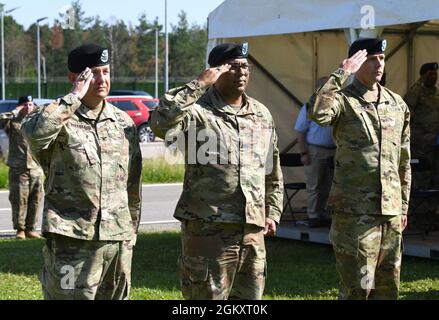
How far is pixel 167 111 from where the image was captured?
543 cm

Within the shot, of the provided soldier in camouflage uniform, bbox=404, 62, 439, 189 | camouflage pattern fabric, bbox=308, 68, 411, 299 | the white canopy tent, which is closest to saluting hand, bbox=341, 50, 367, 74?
camouflage pattern fabric, bbox=308, 68, 411, 299

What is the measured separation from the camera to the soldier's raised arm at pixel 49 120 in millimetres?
5020

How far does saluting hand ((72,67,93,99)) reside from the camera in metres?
5.16

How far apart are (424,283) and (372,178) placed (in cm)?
272

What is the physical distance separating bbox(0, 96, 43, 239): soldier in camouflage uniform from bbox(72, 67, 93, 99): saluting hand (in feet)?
23.3

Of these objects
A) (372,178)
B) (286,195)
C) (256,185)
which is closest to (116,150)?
(256,185)

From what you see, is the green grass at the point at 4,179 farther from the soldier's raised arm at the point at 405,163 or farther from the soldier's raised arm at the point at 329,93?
the soldier's raised arm at the point at 329,93

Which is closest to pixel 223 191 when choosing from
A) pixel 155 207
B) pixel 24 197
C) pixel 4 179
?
pixel 24 197

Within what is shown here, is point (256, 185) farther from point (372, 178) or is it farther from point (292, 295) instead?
point (292, 295)

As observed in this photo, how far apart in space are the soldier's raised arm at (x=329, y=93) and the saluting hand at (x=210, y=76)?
30.4 inches

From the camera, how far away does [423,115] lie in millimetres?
10984

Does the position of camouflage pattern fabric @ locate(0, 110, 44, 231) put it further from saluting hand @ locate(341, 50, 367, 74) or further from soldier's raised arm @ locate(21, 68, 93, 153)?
soldier's raised arm @ locate(21, 68, 93, 153)

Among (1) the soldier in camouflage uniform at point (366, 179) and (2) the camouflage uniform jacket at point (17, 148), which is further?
(2) the camouflage uniform jacket at point (17, 148)

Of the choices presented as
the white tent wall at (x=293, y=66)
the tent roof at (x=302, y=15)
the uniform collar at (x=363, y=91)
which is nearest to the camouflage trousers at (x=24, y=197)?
the white tent wall at (x=293, y=66)
